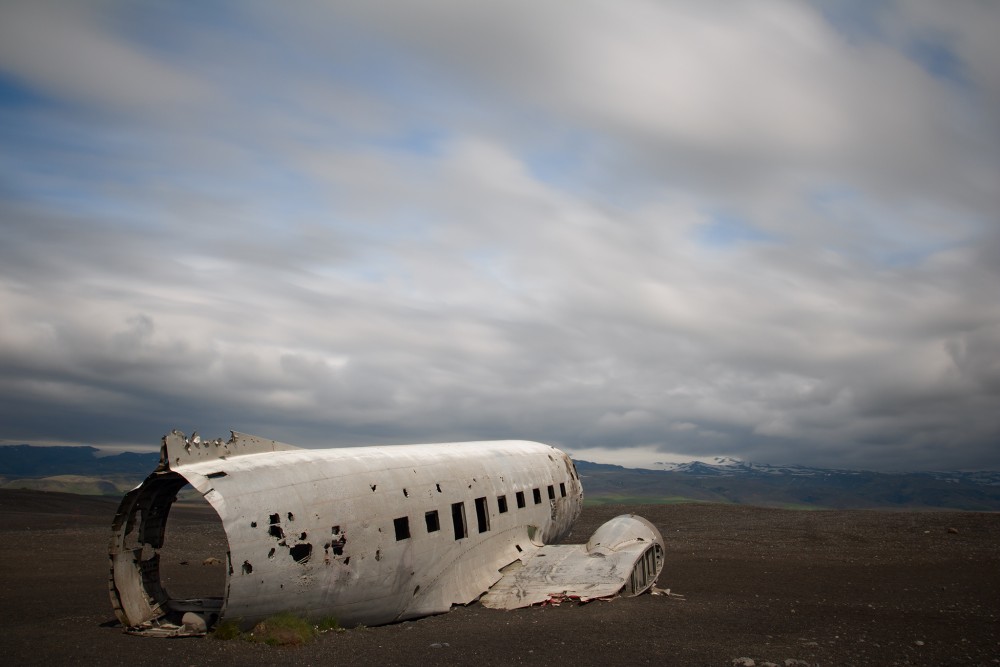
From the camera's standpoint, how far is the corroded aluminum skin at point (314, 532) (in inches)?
577

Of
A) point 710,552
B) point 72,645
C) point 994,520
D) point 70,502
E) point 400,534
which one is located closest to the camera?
point 72,645

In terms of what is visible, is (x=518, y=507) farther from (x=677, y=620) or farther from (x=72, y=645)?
(x=72, y=645)

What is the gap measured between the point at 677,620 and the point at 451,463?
6835mm

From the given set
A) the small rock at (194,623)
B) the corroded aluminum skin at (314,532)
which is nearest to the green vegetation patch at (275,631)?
the corroded aluminum skin at (314,532)

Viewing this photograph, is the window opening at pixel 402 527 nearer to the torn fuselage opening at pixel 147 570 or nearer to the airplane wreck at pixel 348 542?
the airplane wreck at pixel 348 542

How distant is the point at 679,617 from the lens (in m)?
17.3

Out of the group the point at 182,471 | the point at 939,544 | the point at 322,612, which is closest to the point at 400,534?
the point at 322,612

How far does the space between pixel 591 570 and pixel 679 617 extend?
124 inches

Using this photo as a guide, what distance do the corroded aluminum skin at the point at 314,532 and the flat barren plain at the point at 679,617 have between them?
0.69 metres

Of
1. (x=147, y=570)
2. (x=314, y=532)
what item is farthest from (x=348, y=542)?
(x=147, y=570)

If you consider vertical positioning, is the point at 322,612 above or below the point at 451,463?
below

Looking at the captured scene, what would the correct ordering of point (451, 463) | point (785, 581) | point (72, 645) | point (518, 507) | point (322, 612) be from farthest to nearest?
point (785, 581)
point (518, 507)
point (451, 463)
point (322, 612)
point (72, 645)

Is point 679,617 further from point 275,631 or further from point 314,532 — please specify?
point 275,631

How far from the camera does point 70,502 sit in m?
81.9
